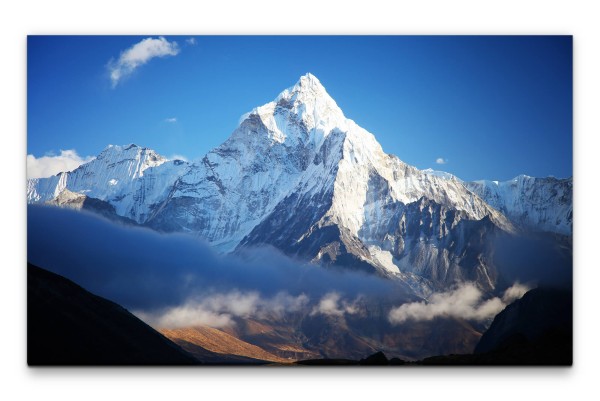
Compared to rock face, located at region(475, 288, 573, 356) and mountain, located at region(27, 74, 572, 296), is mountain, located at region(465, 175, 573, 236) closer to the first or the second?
rock face, located at region(475, 288, 573, 356)

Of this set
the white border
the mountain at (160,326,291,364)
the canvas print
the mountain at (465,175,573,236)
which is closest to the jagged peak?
the canvas print

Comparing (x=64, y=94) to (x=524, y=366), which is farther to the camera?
(x=64, y=94)

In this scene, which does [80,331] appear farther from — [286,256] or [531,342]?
[286,256]

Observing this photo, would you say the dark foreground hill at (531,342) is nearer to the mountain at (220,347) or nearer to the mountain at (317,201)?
the mountain at (220,347)
